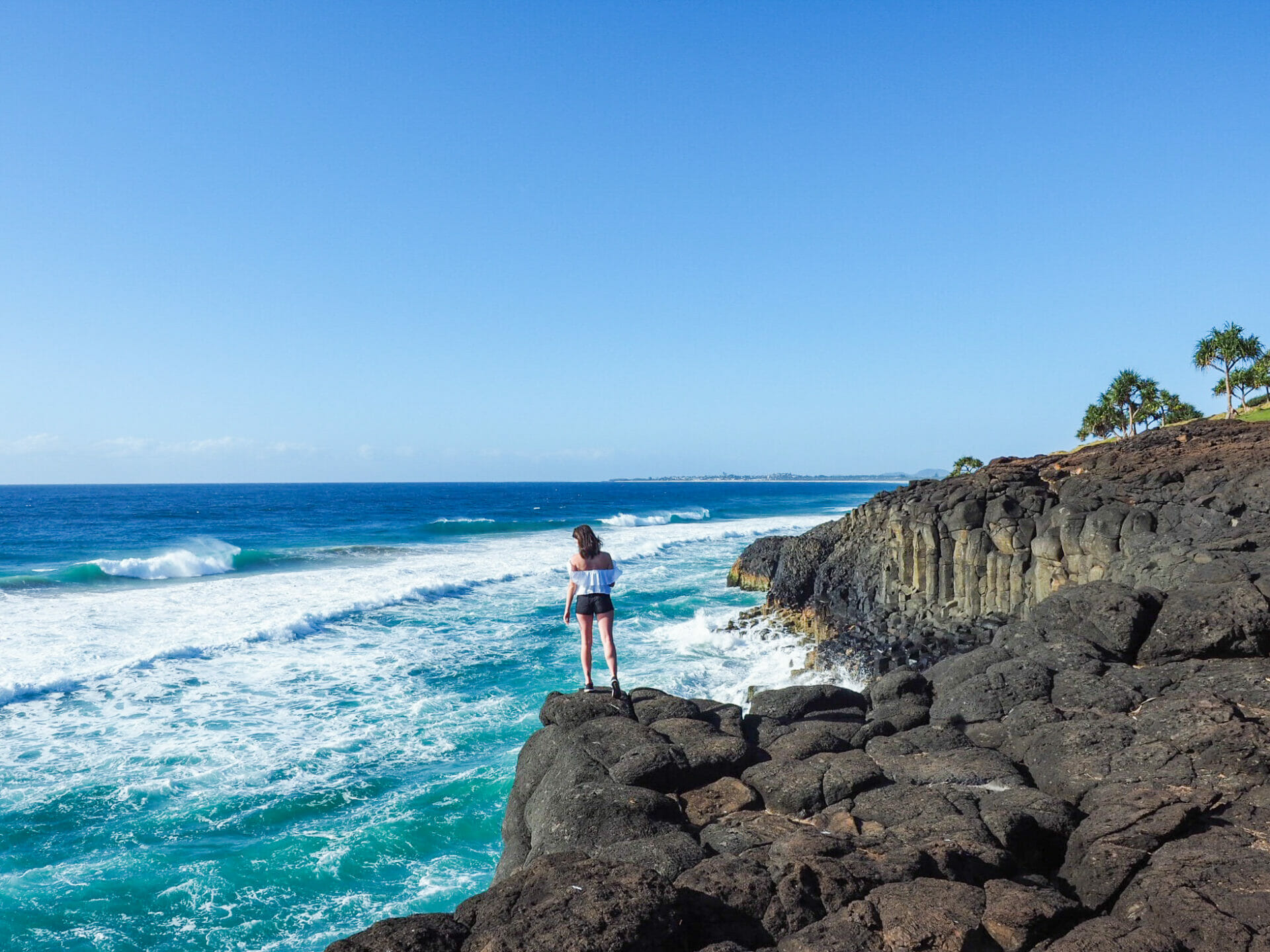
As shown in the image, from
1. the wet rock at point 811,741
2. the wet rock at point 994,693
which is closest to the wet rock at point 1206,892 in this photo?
the wet rock at point 811,741

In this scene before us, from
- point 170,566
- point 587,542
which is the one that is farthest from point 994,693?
point 170,566

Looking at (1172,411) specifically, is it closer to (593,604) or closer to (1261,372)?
(1261,372)

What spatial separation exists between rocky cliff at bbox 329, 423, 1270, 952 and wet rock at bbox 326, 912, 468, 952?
0.02 metres

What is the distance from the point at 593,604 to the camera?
966cm

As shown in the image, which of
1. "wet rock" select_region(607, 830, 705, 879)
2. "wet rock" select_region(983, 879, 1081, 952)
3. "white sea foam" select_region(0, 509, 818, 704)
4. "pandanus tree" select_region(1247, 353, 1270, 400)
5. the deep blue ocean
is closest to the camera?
"wet rock" select_region(983, 879, 1081, 952)

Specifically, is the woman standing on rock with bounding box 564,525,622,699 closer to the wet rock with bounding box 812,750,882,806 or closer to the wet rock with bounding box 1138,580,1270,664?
the wet rock with bounding box 812,750,882,806

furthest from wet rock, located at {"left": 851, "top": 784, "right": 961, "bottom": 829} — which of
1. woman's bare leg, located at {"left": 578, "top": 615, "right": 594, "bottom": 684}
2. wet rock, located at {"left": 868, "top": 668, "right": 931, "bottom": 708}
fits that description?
woman's bare leg, located at {"left": 578, "top": 615, "right": 594, "bottom": 684}

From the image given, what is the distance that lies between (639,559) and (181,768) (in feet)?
102

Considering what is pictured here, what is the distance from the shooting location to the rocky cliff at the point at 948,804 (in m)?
4.86

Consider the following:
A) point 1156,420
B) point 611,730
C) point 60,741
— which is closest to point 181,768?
point 60,741

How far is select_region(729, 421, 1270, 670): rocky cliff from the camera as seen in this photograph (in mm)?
16000

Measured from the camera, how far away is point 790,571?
86.6 feet

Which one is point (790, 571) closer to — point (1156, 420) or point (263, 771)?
point (263, 771)

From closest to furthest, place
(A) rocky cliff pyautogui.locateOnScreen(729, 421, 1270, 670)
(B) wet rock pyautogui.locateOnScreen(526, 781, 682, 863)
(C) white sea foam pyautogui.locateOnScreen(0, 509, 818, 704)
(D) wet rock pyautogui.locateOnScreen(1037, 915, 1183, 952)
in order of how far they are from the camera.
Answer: (D) wet rock pyautogui.locateOnScreen(1037, 915, 1183, 952) < (B) wet rock pyautogui.locateOnScreen(526, 781, 682, 863) < (A) rocky cliff pyautogui.locateOnScreen(729, 421, 1270, 670) < (C) white sea foam pyautogui.locateOnScreen(0, 509, 818, 704)
